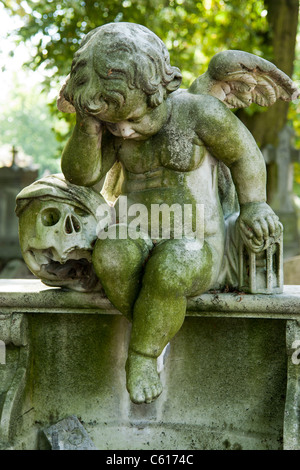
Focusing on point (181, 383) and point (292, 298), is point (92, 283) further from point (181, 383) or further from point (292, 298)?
point (292, 298)

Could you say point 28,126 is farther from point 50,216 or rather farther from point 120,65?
point 120,65

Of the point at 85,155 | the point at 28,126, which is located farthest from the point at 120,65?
the point at 28,126

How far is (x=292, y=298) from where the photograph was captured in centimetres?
275

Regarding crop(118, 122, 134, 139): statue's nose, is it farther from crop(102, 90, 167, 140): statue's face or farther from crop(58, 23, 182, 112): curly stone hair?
crop(58, 23, 182, 112): curly stone hair

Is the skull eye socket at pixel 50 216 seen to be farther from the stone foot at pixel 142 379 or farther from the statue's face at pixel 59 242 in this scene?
the stone foot at pixel 142 379

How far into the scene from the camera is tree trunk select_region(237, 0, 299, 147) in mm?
8406

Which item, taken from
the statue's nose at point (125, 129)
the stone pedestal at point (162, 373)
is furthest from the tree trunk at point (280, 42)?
the statue's nose at point (125, 129)

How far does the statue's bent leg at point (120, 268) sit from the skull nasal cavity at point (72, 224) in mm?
202


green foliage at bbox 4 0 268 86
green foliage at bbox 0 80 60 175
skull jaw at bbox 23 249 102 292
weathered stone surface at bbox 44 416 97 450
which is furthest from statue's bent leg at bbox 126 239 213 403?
green foliage at bbox 0 80 60 175

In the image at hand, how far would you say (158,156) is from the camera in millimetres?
2822

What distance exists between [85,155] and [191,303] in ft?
2.61

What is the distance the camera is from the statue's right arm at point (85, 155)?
2703 millimetres

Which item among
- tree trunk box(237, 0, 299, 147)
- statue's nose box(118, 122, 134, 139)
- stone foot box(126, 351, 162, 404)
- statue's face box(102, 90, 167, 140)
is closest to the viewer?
stone foot box(126, 351, 162, 404)

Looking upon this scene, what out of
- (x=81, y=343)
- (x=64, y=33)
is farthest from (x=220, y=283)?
(x=64, y=33)
